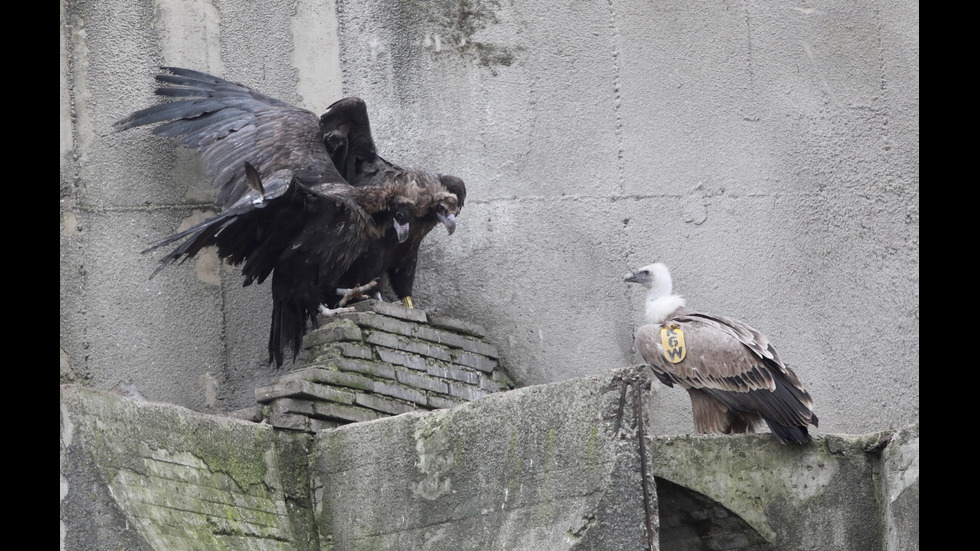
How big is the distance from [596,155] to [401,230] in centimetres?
135

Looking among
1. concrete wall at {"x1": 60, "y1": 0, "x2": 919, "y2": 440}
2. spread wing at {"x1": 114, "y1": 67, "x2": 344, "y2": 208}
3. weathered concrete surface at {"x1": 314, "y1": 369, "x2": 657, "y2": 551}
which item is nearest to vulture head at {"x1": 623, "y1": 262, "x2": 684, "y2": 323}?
concrete wall at {"x1": 60, "y1": 0, "x2": 919, "y2": 440}

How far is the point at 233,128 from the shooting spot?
8.74 metres

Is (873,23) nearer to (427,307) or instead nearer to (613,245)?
(613,245)

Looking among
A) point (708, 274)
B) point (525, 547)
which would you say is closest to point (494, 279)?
point (708, 274)

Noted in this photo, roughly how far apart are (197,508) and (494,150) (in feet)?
9.54

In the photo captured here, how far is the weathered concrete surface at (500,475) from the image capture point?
6453 millimetres

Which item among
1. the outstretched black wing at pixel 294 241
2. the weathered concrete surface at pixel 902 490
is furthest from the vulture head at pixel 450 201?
the weathered concrete surface at pixel 902 490

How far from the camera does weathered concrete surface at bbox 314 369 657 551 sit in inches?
254

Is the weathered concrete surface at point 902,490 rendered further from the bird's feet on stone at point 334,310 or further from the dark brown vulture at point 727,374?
the bird's feet on stone at point 334,310

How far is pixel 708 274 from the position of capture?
30.6 feet

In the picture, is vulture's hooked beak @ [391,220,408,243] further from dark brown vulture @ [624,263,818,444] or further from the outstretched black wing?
dark brown vulture @ [624,263,818,444]

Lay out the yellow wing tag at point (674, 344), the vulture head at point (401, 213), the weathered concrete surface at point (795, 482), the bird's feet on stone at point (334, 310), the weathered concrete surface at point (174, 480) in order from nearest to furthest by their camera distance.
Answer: the weathered concrete surface at point (174, 480) < the weathered concrete surface at point (795, 482) < the yellow wing tag at point (674, 344) < the bird's feet on stone at point (334, 310) < the vulture head at point (401, 213)

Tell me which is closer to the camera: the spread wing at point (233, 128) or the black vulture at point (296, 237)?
the black vulture at point (296, 237)

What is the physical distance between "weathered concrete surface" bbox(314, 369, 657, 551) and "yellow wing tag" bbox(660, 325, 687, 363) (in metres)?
1.46
